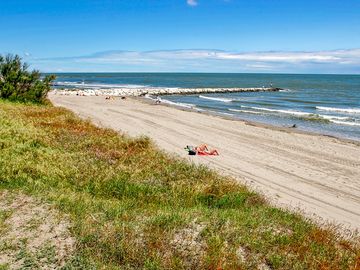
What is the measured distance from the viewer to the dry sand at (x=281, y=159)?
43.2 feet

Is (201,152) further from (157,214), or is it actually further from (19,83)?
(19,83)

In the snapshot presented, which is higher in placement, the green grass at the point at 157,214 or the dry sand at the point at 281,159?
the green grass at the point at 157,214

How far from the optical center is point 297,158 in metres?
20.4

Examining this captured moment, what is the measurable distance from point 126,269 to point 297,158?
14.9 m

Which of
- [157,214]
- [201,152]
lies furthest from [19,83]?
[157,214]

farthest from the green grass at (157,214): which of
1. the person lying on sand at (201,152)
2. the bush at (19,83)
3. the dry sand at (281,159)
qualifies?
the bush at (19,83)

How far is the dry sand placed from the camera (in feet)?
43.2

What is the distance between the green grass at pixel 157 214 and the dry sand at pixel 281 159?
2402mm

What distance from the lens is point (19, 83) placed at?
33.0m

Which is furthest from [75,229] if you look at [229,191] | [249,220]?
[229,191]

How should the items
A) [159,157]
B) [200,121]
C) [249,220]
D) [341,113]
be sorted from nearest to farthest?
[249,220], [159,157], [200,121], [341,113]

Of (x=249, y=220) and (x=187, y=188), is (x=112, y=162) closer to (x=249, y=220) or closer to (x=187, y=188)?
(x=187, y=188)

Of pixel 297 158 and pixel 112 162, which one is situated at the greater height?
pixel 112 162

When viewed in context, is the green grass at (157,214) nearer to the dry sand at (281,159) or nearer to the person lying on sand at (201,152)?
the dry sand at (281,159)
